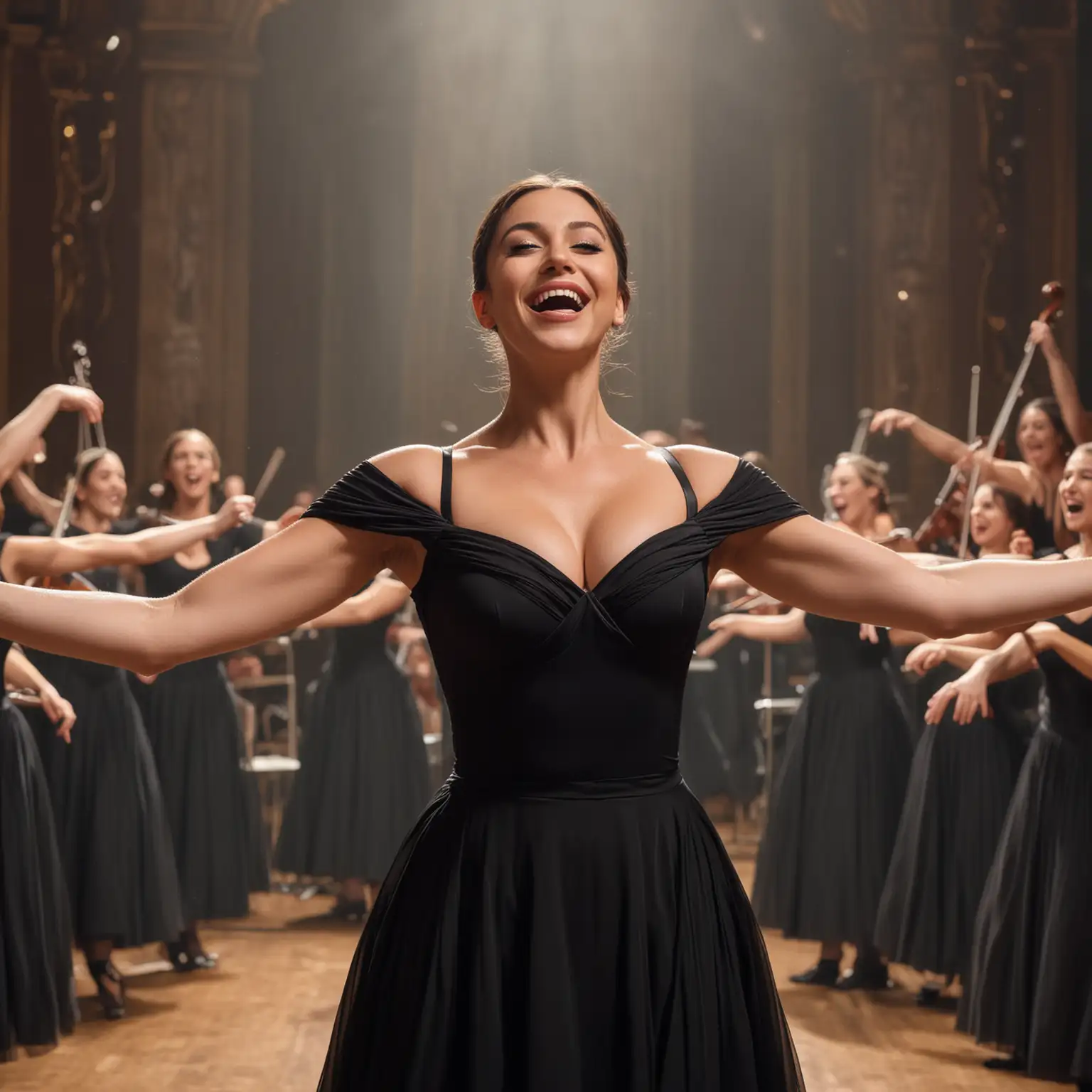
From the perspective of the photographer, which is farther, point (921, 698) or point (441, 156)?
point (441, 156)

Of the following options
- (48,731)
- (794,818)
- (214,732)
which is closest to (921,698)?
(794,818)

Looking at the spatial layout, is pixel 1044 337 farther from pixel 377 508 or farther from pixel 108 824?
pixel 377 508

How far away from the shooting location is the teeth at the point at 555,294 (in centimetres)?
154

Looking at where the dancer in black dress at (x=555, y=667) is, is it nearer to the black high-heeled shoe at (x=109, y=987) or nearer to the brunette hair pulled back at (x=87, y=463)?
the black high-heeled shoe at (x=109, y=987)

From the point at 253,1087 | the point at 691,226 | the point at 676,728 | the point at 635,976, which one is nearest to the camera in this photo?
the point at 635,976

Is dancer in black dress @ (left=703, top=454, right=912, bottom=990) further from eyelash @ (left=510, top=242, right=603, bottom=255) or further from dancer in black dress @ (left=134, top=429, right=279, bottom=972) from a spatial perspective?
eyelash @ (left=510, top=242, right=603, bottom=255)

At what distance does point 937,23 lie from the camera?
7793mm

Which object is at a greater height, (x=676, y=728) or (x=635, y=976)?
(x=676, y=728)

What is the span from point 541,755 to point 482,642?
0.12m

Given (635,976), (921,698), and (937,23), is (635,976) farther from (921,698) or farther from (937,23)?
(937,23)

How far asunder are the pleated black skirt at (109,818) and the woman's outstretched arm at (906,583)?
3221 millimetres

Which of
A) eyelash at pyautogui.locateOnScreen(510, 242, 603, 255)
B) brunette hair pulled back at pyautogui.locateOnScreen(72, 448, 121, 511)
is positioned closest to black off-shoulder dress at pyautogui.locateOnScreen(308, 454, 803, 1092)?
eyelash at pyautogui.locateOnScreen(510, 242, 603, 255)

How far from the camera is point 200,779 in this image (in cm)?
507

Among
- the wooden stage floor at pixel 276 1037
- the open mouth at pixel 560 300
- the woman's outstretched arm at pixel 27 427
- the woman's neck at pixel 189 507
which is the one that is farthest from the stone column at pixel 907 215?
the open mouth at pixel 560 300
